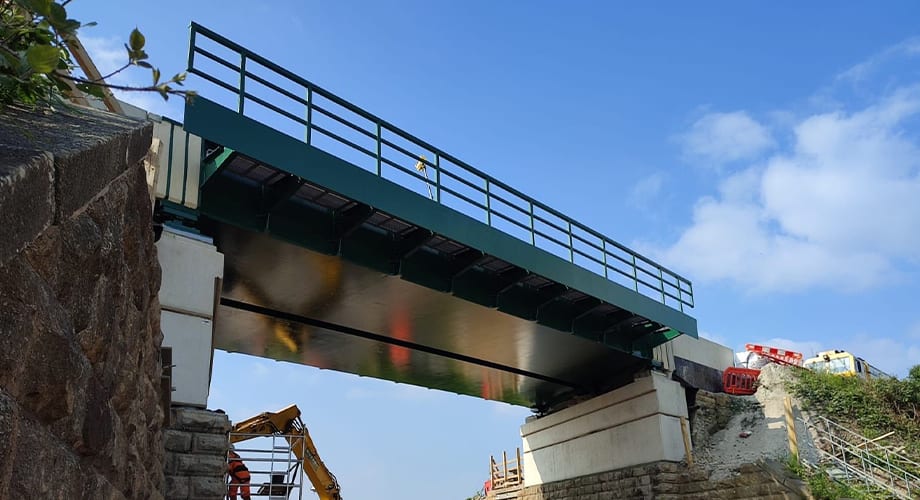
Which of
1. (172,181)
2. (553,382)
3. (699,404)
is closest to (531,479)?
(553,382)

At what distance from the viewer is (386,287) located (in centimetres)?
1731

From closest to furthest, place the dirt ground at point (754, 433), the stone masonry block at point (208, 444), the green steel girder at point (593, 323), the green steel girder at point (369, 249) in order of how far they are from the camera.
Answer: the stone masonry block at point (208, 444)
the green steel girder at point (369, 249)
the green steel girder at point (593, 323)
the dirt ground at point (754, 433)

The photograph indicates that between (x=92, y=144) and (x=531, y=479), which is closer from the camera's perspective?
(x=92, y=144)

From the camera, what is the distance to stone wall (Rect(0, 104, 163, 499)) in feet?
8.73

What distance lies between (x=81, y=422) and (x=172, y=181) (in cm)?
1007

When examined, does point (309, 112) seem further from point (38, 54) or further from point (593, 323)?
point (38, 54)

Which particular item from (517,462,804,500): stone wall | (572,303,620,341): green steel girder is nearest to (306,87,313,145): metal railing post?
(572,303,620,341): green steel girder

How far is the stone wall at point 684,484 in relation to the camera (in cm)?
2047

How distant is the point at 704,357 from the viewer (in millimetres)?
26953

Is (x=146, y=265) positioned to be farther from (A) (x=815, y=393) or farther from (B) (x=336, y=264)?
(A) (x=815, y=393)

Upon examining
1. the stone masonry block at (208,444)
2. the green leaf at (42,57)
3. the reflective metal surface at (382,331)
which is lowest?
the stone masonry block at (208,444)

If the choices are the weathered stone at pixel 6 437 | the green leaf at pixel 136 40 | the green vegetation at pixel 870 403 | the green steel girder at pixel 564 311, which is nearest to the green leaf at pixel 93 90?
the green leaf at pixel 136 40

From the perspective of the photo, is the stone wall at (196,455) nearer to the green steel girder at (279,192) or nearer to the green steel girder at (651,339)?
the green steel girder at (279,192)

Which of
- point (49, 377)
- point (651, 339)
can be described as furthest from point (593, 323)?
point (49, 377)
